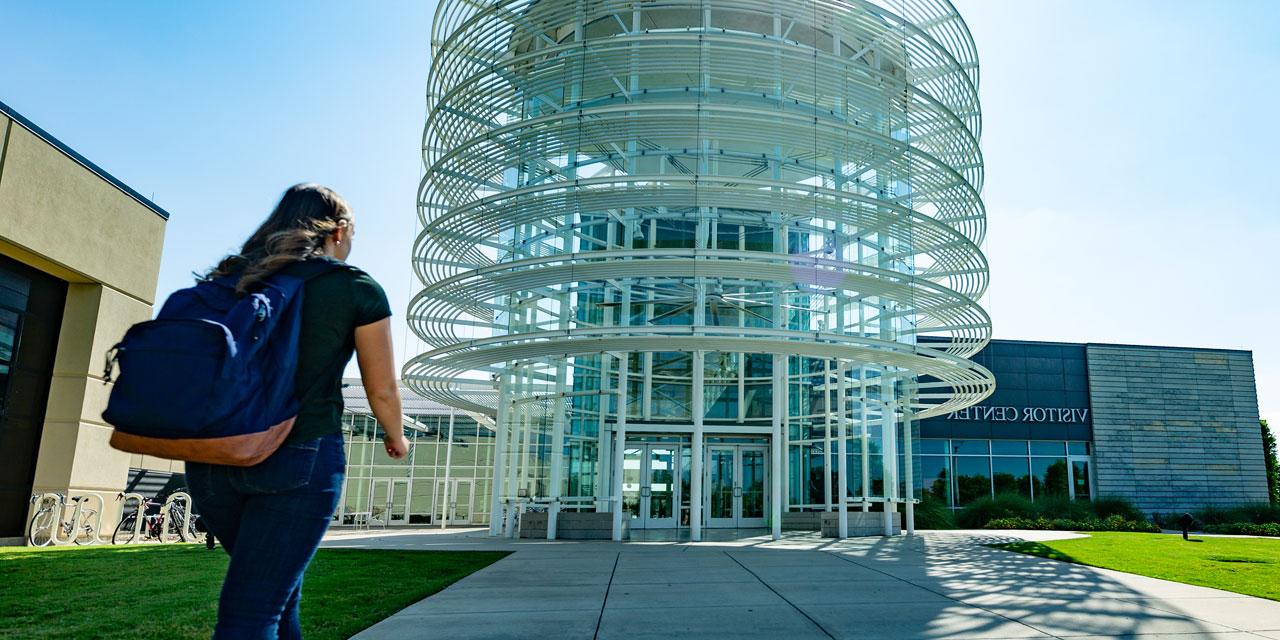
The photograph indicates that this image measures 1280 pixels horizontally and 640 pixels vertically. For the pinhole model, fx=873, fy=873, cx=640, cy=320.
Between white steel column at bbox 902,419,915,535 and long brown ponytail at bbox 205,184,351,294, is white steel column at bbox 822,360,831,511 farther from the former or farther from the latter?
long brown ponytail at bbox 205,184,351,294

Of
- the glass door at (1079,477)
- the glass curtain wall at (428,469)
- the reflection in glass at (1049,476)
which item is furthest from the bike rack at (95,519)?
the glass door at (1079,477)

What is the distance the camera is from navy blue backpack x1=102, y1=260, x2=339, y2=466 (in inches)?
85.0

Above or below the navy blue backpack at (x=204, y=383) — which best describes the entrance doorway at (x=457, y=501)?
below

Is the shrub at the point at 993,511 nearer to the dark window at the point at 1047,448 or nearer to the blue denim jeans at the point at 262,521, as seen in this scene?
the dark window at the point at 1047,448

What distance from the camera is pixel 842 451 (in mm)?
20906

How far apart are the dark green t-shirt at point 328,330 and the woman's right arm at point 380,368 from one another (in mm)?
30

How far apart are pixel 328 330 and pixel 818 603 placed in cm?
643

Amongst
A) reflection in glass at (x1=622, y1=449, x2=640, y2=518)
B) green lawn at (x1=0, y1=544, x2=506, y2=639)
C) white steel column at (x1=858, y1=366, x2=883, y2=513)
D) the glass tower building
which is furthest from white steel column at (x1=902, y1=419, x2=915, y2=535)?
green lawn at (x1=0, y1=544, x2=506, y2=639)

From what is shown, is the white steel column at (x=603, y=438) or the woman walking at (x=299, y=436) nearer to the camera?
the woman walking at (x=299, y=436)

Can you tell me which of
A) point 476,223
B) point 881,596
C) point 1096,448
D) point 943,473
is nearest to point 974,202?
point 476,223

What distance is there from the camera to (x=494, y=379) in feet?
73.3

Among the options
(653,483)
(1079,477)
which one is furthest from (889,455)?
(1079,477)

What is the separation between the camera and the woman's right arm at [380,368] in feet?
8.54

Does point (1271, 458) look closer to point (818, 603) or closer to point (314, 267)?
point (818, 603)
